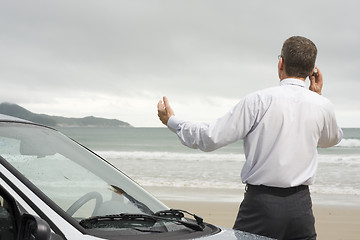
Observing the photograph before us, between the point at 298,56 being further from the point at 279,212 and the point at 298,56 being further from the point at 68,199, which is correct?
the point at 68,199

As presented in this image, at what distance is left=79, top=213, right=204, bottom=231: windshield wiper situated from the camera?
6.97 feet

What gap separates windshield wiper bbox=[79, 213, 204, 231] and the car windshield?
219 mm

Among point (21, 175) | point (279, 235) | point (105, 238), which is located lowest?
point (279, 235)

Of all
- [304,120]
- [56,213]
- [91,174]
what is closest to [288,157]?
[304,120]

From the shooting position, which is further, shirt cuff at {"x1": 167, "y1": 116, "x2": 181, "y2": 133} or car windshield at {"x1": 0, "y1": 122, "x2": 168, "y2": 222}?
shirt cuff at {"x1": 167, "y1": 116, "x2": 181, "y2": 133}

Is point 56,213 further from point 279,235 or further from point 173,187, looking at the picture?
point 173,187

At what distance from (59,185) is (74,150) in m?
0.31

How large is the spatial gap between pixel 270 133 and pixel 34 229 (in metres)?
1.65

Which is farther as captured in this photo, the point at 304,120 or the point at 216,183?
the point at 216,183

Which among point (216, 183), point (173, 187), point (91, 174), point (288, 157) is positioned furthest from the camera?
point (216, 183)

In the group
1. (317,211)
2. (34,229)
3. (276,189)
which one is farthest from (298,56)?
(317,211)

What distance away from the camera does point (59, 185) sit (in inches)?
98.8

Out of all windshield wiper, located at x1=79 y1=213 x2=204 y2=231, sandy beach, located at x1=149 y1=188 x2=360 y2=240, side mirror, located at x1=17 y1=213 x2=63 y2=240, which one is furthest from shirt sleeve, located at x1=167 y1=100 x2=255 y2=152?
sandy beach, located at x1=149 y1=188 x2=360 y2=240

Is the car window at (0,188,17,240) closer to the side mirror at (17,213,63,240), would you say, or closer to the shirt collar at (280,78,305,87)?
the side mirror at (17,213,63,240)
